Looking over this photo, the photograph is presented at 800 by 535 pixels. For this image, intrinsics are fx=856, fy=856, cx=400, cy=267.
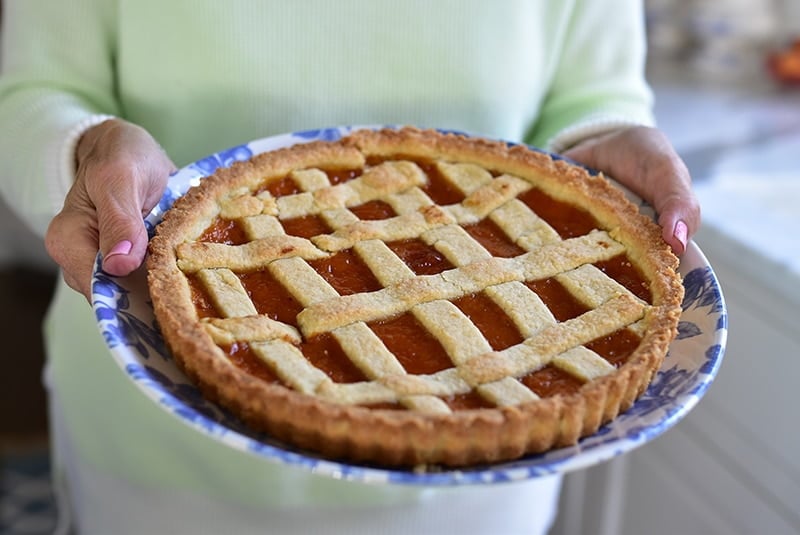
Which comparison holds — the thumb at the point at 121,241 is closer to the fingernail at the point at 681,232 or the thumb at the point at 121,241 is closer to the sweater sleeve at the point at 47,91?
the sweater sleeve at the point at 47,91

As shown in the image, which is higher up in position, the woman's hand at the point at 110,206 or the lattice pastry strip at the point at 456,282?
the woman's hand at the point at 110,206

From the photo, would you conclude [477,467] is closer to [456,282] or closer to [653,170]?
[456,282]

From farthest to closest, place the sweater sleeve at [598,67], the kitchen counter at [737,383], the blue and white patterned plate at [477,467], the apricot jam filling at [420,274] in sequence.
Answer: the kitchen counter at [737,383], the sweater sleeve at [598,67], the apricot jam filling at [420,274], the blue and white patterned plate at [477,467]

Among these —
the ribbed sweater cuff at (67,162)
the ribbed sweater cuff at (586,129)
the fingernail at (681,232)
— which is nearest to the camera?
the fingernail at (681,232)

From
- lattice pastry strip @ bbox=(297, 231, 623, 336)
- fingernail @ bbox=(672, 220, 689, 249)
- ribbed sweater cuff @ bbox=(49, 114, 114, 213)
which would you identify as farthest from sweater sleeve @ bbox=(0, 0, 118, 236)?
fingernail @ bbox=(672, 220, 689, 249)

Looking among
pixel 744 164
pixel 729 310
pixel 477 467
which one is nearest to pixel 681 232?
pixel 477 467

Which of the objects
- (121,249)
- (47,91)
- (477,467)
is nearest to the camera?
(477,467)

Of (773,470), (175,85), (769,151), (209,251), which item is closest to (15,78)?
(175,85)

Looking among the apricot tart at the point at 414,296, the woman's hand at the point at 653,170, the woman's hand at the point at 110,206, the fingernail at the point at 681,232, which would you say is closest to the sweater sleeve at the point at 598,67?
the woman's hand at the point at 653,170
